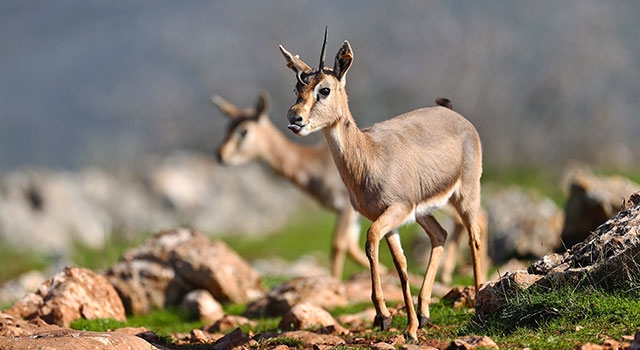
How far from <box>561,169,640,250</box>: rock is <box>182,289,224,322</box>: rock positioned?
585cm

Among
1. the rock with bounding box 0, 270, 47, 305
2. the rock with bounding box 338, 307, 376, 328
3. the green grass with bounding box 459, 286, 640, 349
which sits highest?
the rock with bounding box 0, 270, 47, 305

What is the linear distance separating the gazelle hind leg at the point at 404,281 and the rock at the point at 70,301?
3.86 metres

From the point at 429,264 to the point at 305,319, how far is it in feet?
4.95

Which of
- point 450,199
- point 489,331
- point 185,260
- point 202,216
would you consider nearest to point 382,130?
point 450,199

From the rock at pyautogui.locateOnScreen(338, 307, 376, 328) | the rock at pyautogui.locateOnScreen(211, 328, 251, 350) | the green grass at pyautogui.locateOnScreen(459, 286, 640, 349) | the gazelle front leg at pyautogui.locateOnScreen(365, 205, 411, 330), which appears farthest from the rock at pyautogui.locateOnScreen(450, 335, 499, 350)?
the rock at pyautogui.locateOnScreen(338, 307, 376, 328)

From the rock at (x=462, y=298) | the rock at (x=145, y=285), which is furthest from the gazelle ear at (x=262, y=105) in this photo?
the rock at (x=462, y=298)

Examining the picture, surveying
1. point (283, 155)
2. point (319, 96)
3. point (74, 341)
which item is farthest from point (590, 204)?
point (74, 341)

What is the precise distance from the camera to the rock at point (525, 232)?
1638 centimetres

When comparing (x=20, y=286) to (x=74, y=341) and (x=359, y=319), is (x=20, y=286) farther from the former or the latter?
(x=74, y=341)

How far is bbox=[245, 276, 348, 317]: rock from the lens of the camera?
1174 centimetres

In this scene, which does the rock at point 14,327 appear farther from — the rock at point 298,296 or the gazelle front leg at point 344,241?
the gazelle front leg at point 344,241

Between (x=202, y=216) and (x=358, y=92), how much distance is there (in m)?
14.3

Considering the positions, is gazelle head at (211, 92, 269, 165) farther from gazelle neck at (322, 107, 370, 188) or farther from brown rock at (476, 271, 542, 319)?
brown rock at (476, 271, 542, 319)

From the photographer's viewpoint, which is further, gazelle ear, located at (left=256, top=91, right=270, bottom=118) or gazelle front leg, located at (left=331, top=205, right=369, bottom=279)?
gazelle ear, located at (left=256, top=91, right=270, bottom=118)
